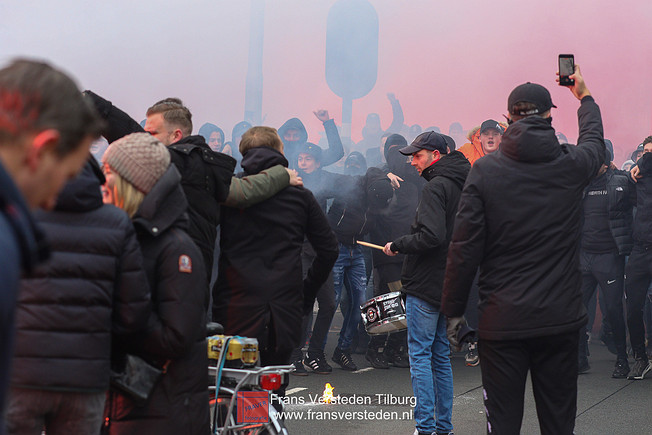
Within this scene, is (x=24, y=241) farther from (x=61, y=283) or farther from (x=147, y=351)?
(x=147, y=351)

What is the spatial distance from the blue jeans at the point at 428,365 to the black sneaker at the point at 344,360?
2.49m

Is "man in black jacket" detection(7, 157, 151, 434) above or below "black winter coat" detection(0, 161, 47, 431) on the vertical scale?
below

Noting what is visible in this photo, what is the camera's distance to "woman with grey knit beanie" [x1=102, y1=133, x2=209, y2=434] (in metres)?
2.50

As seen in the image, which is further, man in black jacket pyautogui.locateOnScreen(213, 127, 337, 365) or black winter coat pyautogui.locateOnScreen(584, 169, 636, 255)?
black winter coat pyautogui.locateOnScreen(584, 169, 636, 255)

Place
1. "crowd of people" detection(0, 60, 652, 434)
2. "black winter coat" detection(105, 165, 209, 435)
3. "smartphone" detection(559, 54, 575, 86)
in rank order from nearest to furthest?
1. "crowd of people" detection(0, 60, 652, 434)
2. "black winter coat" detection(105, 165, 209, 435)
3. "smartphone" detection(559, 54, 575, 86)

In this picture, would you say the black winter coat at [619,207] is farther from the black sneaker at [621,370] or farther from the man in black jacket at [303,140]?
the man in black jacket at [303,140]

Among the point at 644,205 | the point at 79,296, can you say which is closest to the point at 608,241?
the point at 644,205

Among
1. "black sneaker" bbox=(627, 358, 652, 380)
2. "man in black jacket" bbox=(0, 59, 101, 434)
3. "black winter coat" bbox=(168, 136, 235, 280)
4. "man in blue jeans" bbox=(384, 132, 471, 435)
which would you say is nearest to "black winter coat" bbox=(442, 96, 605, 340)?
"black winter coat" bbox=(168, 136, 235, 280)

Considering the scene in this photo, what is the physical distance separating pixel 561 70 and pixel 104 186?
224 cm

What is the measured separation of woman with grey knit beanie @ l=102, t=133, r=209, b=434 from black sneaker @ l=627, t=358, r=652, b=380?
5.22 meters

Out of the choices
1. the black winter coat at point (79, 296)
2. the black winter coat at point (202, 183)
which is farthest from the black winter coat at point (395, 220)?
the black winter coat at point (79, 296)

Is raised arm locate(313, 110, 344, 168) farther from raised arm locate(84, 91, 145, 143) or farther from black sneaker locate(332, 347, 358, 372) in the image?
raised arm locate(84, 91, 145, 143)

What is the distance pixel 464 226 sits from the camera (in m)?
3.45

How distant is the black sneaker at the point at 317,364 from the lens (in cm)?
702
